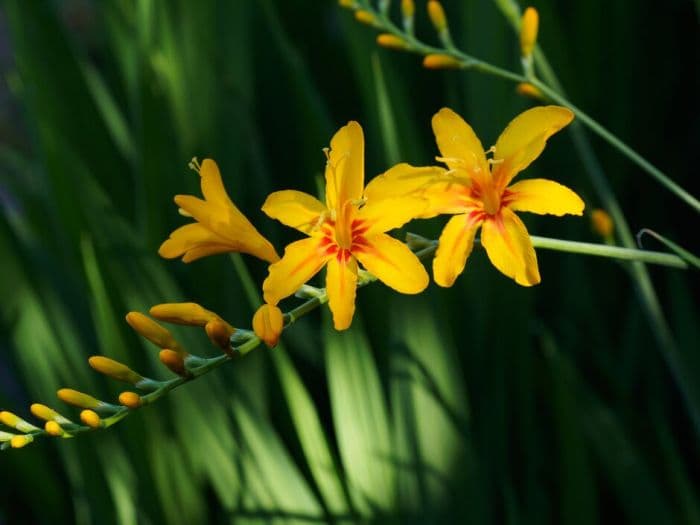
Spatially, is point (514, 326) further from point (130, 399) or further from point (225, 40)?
point (130, 399)

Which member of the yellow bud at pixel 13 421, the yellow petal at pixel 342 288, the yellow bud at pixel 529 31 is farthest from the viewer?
the yellow bud at pixel 529 31

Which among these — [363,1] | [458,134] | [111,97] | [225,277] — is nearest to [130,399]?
[458,134]

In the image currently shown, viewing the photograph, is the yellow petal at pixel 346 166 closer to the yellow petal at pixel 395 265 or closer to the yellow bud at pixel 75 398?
the yellow petal at pixel 395 265

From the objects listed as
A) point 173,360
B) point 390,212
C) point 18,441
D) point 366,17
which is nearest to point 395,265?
point 390,212

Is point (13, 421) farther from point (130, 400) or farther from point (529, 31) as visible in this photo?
point (529, 31)

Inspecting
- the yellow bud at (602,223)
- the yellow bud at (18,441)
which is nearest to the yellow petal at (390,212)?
the yellow bud at (18,441)

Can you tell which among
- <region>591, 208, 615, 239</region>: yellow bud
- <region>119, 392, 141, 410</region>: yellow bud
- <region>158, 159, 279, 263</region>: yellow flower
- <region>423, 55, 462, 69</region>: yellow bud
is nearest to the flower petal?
<region>158, 159, 279, 263</region>: yellow flower
